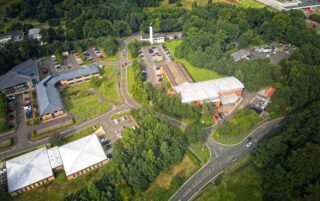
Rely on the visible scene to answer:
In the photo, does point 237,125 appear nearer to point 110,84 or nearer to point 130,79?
point 130,79

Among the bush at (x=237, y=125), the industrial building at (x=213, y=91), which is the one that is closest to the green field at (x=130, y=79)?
the industrial building at (x=213, y=91)

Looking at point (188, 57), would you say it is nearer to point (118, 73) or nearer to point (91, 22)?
point (118, 73)

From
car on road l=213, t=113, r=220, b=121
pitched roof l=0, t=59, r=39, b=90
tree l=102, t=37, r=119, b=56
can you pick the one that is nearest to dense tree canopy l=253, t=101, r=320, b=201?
car on road l=213, t=113, r=220, b=121

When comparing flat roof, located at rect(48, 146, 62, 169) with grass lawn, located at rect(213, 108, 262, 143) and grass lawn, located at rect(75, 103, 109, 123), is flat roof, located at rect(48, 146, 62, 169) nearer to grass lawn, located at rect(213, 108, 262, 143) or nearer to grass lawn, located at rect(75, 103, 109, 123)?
grass lawn, located at rect(75, 103, 109, 123)

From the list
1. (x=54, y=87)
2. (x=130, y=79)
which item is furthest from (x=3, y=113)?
(x=130, y=79)

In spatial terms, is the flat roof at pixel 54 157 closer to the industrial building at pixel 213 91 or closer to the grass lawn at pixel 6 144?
the grass lawn at pixel 6 144
